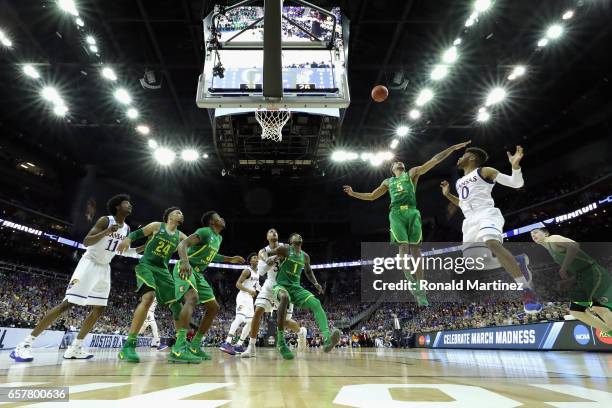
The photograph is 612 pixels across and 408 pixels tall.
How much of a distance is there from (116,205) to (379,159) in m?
14.2

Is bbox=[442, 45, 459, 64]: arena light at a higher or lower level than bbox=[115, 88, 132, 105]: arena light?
higher

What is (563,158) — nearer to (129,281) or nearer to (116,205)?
(116,205)

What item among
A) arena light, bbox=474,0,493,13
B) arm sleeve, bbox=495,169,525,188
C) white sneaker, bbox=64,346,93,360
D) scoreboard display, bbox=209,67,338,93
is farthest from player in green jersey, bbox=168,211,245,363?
arena light, bbox=474,0,493,13

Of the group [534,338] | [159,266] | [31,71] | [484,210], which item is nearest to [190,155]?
[31,71]

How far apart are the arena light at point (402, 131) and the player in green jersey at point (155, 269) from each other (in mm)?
11890

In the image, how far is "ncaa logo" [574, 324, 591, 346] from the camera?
756 cm

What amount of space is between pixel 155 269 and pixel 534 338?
8.70 meters


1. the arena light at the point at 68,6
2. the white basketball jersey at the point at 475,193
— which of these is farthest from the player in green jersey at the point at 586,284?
the arena light at the point at 68,6

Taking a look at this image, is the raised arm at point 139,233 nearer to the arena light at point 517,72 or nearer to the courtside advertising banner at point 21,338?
the courtside advertising banner at point 21,338

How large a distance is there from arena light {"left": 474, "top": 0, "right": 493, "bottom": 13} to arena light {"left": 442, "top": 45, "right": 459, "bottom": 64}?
134 centimetres

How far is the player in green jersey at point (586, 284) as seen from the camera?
492cm

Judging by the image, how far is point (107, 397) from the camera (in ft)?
5.35

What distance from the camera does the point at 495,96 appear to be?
13.2 meters

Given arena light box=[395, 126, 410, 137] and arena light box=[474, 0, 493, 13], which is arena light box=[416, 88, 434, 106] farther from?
arena light box=[474, 0, 493, 13]
